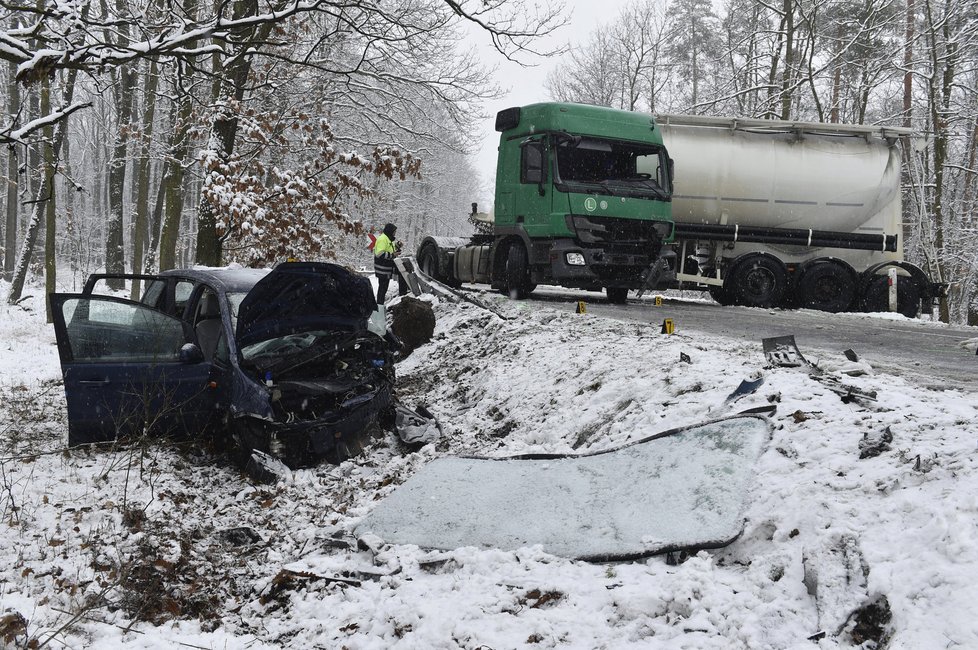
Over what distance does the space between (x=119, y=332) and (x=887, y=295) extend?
1399 centimetres

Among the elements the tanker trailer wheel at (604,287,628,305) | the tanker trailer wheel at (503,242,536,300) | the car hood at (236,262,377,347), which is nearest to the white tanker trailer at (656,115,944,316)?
the tanker trailer wheel at (604,287,628,305)

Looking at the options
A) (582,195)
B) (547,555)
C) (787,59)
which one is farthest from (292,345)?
(787,59)

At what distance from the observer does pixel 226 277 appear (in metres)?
7.34

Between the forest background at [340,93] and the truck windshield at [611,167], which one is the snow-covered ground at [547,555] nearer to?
the forest background at [340,93]

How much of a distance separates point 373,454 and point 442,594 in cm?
315

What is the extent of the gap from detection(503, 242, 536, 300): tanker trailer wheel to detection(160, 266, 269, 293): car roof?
6345 mm

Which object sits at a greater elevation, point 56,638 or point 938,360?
point 938,360

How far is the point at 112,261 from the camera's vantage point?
2345 cm

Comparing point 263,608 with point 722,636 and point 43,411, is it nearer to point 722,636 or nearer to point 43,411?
point 722,636

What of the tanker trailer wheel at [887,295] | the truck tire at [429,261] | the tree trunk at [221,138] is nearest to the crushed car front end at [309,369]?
the tree trunk at [221,138]

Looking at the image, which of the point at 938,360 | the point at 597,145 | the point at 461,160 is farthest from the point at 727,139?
the point at 461,160

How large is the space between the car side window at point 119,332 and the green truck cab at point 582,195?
7.02 m

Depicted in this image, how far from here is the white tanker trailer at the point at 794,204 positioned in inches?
568

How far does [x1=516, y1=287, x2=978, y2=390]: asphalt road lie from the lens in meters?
6.86
